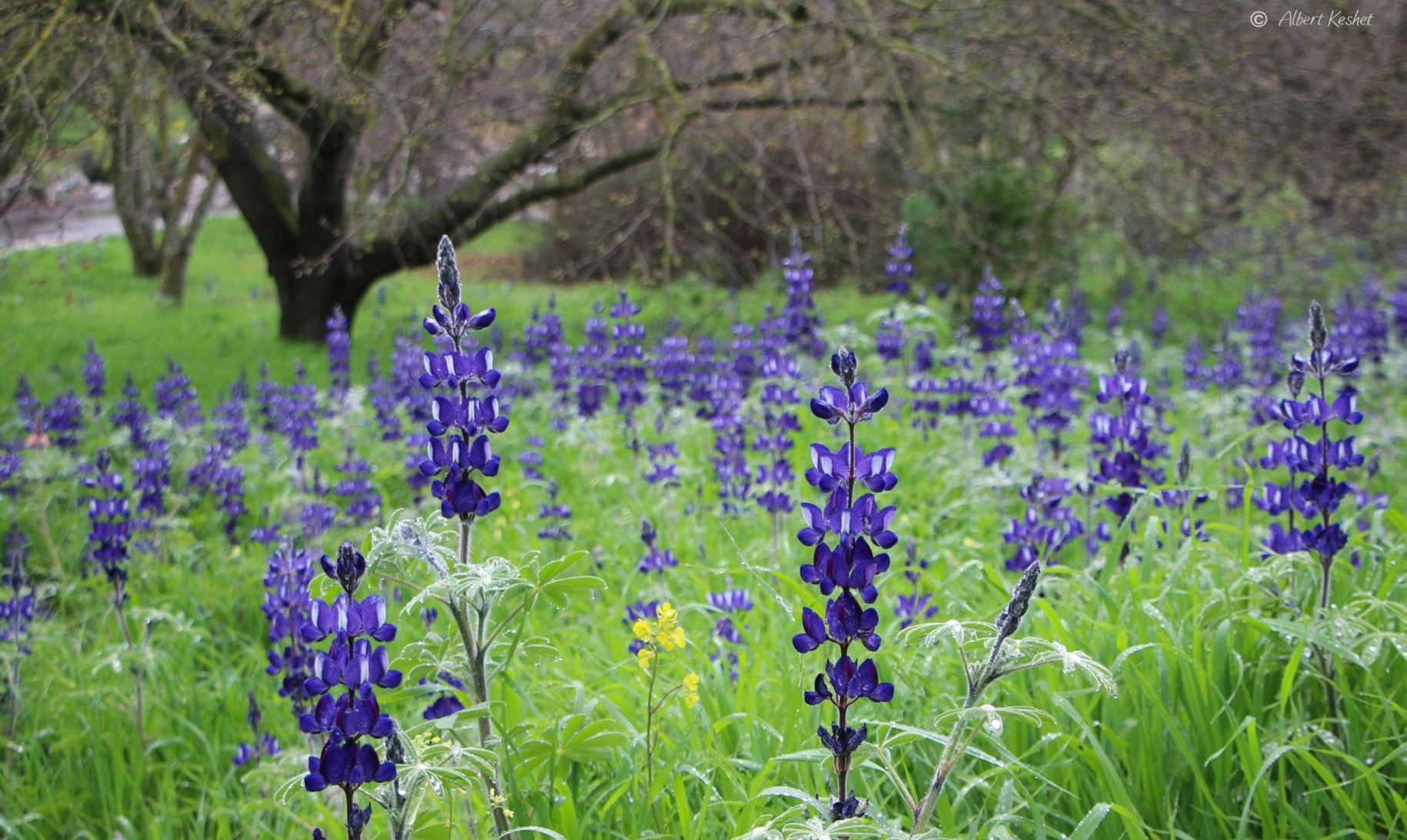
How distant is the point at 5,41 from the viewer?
6172 millimetres

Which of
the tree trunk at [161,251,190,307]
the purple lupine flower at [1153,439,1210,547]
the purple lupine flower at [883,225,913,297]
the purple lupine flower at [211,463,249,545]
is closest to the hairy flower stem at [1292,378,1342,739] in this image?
the purple lupine flower at [1153,439,1210,547]

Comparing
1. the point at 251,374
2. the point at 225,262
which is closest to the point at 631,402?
the point at 251,374

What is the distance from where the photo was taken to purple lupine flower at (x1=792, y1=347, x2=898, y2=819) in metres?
1.63

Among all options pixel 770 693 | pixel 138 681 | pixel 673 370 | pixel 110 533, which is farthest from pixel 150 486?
pixel 770 693

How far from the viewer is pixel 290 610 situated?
A: 3.03 meters

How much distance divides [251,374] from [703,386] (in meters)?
5.42

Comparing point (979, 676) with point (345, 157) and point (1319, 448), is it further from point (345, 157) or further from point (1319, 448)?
point (345, 157)

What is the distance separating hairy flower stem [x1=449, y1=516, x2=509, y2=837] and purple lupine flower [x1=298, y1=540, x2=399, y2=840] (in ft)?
0.63

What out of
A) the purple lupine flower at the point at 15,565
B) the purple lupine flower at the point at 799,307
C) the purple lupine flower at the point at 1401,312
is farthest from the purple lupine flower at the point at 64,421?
the purple lupine flower at the point at 1401,312

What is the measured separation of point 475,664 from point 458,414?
45 cm

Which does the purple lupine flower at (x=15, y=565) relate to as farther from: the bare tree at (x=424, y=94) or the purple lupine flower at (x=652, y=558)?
the bare tree at (x=424, y=94)

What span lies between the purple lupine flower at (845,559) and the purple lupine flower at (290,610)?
1.75m

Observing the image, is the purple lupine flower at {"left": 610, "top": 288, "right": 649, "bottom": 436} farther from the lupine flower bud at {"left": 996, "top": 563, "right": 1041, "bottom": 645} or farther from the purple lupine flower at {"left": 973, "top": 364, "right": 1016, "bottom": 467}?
the lupine flower bud at {"left": 996, "top": 563, "right": 1041, "bottom": 645}

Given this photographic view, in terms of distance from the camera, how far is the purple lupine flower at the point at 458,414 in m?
1.93
